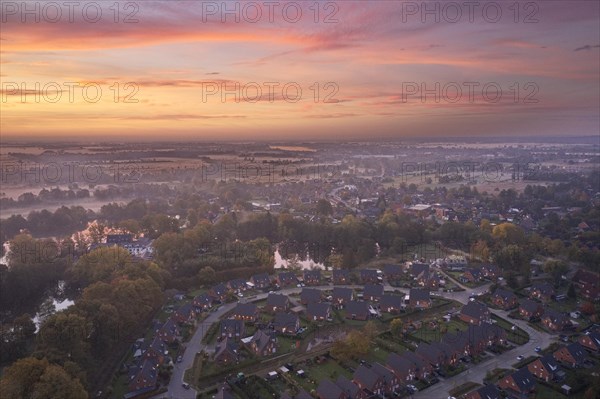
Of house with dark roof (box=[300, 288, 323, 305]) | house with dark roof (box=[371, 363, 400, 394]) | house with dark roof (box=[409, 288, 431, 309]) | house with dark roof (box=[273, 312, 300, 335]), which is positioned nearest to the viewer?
house with dark roof (box=[371, 363, 400, 394])

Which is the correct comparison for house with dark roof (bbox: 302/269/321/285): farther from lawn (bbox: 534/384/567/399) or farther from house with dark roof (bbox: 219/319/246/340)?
lawn (bbox: 534/384/567/399)

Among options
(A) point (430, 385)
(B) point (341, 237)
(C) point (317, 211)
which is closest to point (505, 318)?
(A) point (430, 385)

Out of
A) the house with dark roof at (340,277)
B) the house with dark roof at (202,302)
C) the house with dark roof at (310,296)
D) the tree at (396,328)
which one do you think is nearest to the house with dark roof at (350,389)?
the tree at (396,328)

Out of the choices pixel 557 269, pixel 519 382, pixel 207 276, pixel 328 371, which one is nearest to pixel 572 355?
pixel 519 382

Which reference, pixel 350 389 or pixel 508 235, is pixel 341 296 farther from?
pixel 508 235

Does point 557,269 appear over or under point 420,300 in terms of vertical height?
over

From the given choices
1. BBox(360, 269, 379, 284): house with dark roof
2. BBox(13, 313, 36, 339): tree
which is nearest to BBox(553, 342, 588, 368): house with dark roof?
BBox(360, 269, 379, 284): house with dark roof
